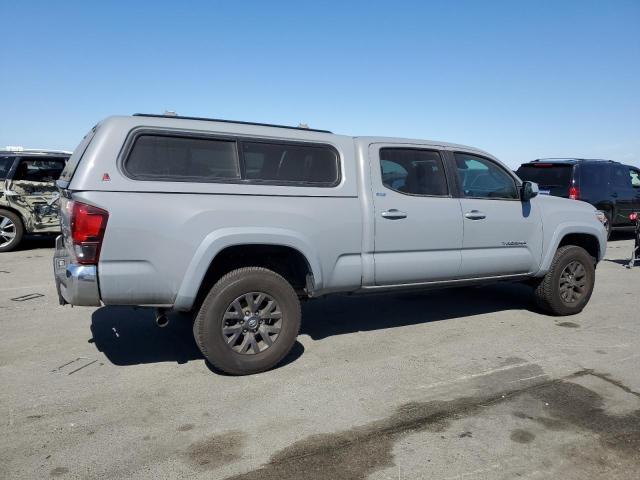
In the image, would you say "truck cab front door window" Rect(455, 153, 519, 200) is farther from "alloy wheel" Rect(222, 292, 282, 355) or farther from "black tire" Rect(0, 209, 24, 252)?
"black tire" Rect(0, 209, 24, 252)

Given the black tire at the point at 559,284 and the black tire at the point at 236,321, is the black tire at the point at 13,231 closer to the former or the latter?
the black tire at the point at 236,321

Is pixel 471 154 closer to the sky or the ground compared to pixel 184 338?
closer to the sky

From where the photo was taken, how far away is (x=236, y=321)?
13.3 ft

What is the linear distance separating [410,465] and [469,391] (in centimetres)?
116

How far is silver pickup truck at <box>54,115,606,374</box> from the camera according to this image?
3.64m

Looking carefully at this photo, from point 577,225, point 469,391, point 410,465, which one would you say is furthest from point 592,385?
point 577,225

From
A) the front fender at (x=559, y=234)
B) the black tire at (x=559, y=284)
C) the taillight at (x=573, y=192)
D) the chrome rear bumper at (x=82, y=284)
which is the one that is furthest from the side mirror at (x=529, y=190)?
the taillight at (x=573, y=192)

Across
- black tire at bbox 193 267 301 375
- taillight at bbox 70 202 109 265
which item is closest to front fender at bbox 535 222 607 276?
black tire at bbox 193 267 301 375

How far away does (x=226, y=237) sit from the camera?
152 inches

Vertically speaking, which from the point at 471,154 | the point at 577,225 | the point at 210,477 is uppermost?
the point at 471,154

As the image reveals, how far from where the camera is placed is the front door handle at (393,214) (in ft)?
15.1

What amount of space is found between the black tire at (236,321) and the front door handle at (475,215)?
197 cm

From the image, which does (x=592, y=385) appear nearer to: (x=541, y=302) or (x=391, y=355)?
(x=391, y=355)

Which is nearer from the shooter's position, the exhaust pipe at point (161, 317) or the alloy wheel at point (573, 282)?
the exhaust pipe at point (161, 317)
